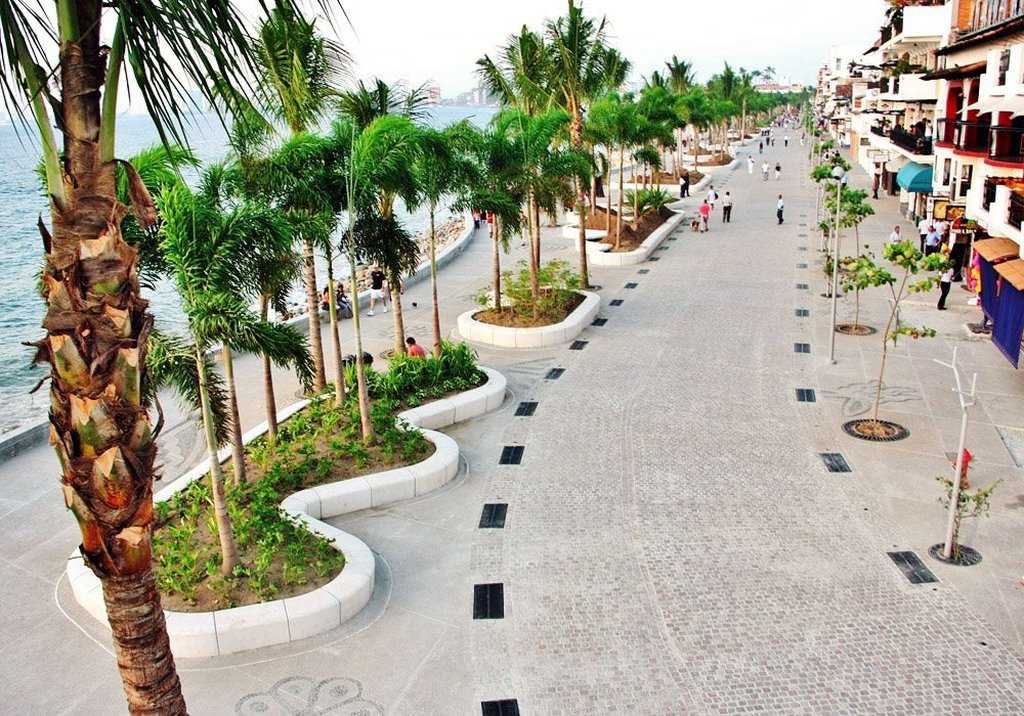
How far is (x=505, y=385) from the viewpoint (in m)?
17.0

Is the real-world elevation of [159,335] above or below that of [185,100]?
below

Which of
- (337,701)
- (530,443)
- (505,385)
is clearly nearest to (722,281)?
(505,385)

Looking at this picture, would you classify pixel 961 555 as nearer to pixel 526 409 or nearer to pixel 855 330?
pixel 526 409

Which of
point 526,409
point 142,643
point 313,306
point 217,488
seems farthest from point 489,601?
point 313,306

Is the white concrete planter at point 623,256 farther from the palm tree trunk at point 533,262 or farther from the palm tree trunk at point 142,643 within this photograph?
the palm tree trunk at point 142,643

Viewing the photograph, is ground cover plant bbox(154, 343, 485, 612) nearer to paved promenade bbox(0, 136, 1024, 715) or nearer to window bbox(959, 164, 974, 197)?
paved promenade bbox(0, 136, 1024, 715)

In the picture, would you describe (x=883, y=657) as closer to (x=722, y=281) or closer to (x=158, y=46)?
(x=158, y=46)

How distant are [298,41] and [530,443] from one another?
770cm

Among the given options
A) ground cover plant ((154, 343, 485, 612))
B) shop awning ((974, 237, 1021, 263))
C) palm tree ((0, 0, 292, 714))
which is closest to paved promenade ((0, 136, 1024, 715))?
ground cover plant ((154, 343, 485, 612))

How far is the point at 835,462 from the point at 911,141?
1152 inches

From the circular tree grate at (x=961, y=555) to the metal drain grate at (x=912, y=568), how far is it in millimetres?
272

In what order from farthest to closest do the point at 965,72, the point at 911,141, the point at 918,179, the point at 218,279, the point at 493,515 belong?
the point at 911,141 → the point at 918,179 → the point at 965,72 → the point at 493,515 → the point at 218,279

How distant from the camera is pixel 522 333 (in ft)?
67.1

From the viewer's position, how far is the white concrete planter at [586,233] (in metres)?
34.1
